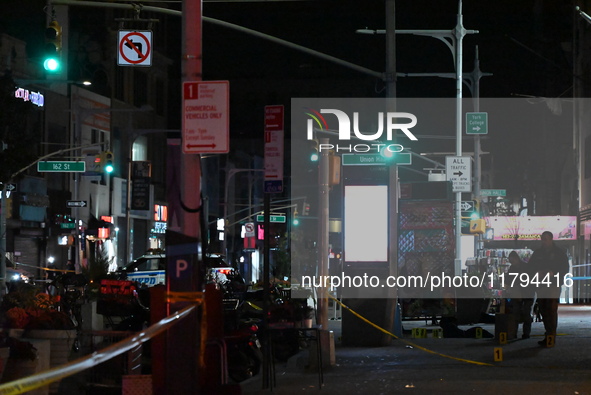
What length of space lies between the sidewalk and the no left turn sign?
694 centimetres

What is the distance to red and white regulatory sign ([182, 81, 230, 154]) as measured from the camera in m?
9.50

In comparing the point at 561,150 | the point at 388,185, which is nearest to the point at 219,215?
the point at 561,150

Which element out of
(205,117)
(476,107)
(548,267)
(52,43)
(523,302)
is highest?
(476,107)

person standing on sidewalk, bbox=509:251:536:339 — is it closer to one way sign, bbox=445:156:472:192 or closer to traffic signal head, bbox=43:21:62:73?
traffic signal head, bbox=43:21:62:73

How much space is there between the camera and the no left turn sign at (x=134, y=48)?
68.3 ft

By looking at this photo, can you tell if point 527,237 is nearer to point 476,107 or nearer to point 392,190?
point 476,107

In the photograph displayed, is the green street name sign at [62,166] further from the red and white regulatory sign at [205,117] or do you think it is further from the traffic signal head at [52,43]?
the red and white regulatory sign at [205,117]

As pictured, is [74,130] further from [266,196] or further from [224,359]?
[224,359]

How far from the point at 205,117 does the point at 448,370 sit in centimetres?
633

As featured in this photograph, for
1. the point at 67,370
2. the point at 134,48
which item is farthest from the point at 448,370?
the point at 134,48

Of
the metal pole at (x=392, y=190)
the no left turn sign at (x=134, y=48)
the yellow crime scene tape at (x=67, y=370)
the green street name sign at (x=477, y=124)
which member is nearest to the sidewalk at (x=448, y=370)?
the metal pole at (x=392, y=190)

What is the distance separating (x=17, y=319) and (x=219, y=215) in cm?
6436

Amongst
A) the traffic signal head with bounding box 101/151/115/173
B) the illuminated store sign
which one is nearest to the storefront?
the traffic signal head with bounding box 101/151/115/173

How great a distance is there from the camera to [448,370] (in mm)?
14234
